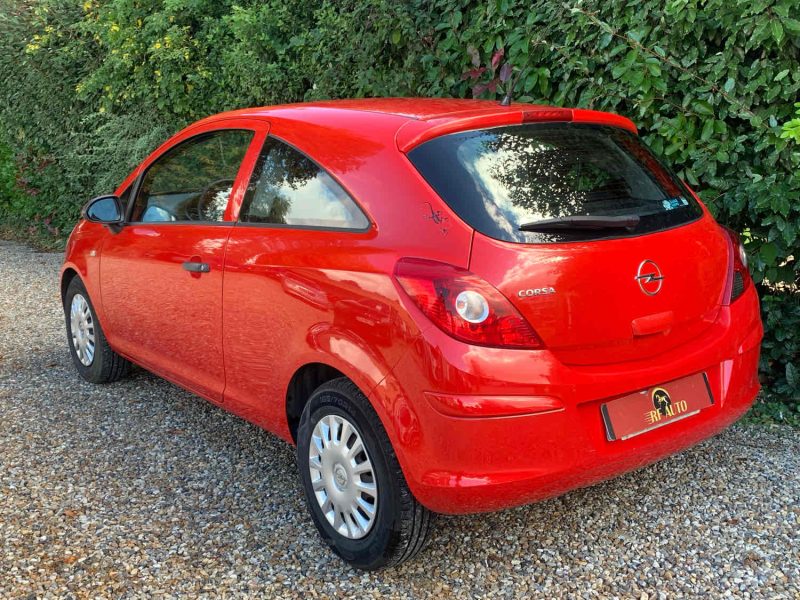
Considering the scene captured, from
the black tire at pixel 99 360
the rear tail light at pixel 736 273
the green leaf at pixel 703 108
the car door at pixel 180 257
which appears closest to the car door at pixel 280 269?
the car door at pixel 180 257

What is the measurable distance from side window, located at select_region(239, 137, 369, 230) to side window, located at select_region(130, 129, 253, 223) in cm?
22

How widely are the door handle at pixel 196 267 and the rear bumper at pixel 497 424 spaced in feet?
4.27

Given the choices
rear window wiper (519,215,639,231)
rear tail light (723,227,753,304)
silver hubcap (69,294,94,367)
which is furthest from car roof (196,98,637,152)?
silver hubcap (69,294,94,367)

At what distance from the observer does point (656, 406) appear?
2.85m

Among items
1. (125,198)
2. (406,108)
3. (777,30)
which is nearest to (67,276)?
(125,198)

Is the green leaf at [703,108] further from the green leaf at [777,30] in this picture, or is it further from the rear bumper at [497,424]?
the rear bumper at [497,424]

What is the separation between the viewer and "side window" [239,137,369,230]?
3.09 meters

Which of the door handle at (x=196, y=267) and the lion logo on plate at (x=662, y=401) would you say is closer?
the lion logo on plate at (x=662, y=401)

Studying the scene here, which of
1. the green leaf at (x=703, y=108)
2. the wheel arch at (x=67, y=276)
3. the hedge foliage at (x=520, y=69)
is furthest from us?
the wheel arch at (x=67, y=276)

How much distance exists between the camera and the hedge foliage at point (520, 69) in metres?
4.17

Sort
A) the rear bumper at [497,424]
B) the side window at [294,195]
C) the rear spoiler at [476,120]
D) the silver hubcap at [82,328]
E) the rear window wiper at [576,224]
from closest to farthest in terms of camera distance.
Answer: the rear bumper at [497,424]
the rear window wiper at [576,224]
the rear spoiler at [476,120]
the side window at [294,195]
the silver hubcap at [82,328]

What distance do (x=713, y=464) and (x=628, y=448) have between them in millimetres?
1320

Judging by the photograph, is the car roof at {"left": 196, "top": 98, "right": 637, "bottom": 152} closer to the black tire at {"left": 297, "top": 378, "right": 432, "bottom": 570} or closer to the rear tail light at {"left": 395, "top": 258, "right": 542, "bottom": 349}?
the rear tail light at {"left": 395, "top": 258, "right": 542, "bottom": 349}

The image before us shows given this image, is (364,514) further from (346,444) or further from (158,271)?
(158,271)
